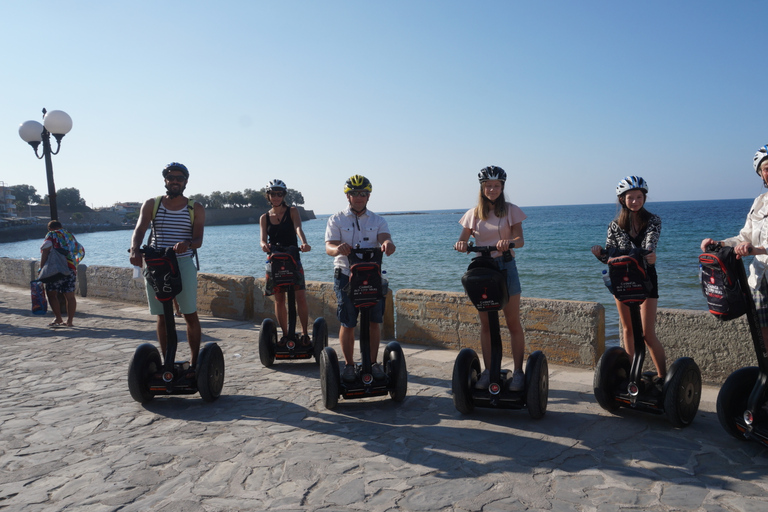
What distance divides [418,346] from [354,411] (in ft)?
7.93

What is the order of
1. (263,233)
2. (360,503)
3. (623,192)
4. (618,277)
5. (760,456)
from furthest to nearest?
(263,233)
(623,192)
(618,277)
(760,456)
(360,503)

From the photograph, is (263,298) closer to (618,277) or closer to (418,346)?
(418,346)

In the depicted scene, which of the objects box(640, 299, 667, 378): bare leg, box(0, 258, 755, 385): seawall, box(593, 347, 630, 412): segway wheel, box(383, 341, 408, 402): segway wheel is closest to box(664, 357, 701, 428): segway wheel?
box(640, 299, 667, 378): bare leg

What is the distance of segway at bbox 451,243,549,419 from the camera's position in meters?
4.10

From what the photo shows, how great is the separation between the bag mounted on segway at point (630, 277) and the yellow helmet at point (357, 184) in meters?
1.99

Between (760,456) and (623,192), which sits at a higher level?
(623,192)

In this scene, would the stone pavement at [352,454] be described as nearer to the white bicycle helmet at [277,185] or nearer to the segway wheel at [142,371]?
the segway wheel at [142,371]

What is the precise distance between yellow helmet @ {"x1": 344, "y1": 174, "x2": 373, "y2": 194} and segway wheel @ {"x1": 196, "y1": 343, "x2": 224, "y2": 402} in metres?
1.80

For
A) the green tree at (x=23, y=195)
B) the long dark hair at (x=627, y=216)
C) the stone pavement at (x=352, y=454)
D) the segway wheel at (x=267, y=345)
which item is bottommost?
the stone pavement at (x=352, y=454)

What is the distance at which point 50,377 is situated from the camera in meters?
5.82

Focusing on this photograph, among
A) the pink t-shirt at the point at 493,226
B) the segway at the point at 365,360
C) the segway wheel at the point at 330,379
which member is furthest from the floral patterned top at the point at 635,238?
the segway wheel at the point at 330,379

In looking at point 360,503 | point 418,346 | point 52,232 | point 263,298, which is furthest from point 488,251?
point 52,232

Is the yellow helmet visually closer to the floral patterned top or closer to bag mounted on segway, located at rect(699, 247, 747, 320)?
the floral patterned top

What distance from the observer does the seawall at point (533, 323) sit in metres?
4.89
